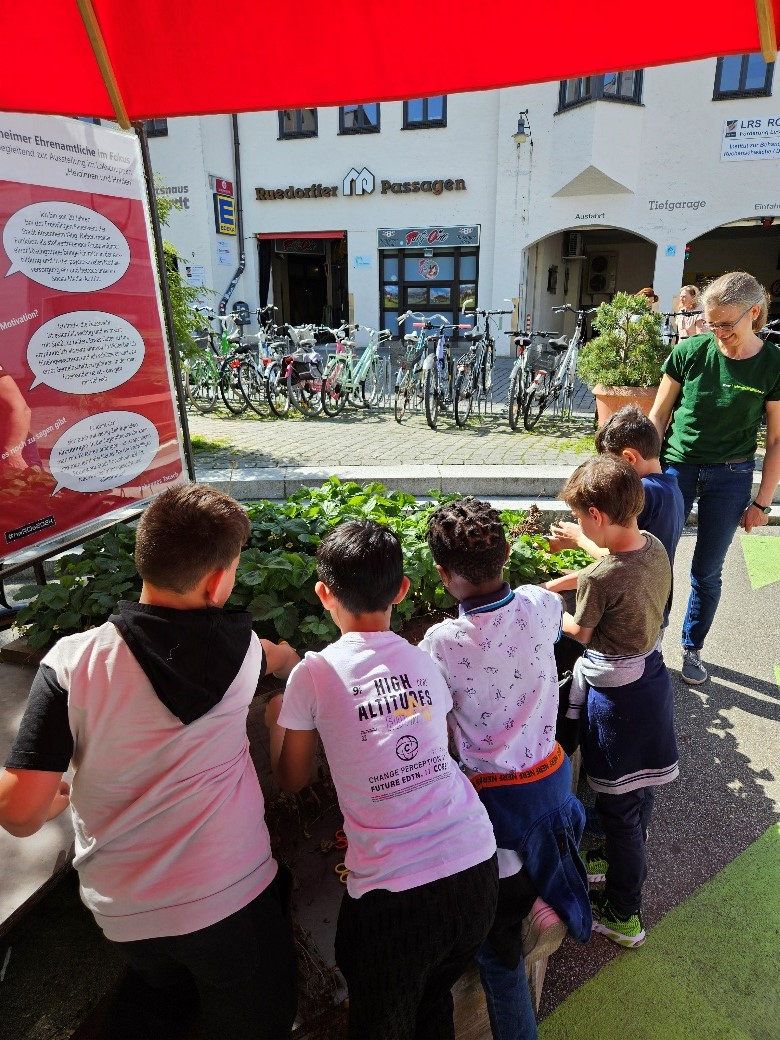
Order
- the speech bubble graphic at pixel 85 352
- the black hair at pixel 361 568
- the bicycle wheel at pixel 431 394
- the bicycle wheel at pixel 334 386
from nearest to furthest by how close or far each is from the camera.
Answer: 1. the black hair at pixel 361 568
2. the speech bubble graphic at pixel 85 352
3. the bicycle wheel at pixel 431 394
4. the bicycle wheel at pixel 334 386

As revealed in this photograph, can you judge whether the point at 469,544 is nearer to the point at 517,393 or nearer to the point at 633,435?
the point at 633,435

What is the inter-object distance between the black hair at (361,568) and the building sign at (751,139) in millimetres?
18318

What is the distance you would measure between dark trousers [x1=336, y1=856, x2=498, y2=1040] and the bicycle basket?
28.6 ft

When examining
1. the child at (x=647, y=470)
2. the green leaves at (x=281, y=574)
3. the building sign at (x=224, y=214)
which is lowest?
the green leaves at (x=281, y=574)

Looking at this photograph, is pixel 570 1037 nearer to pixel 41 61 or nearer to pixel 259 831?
pixel 259 831

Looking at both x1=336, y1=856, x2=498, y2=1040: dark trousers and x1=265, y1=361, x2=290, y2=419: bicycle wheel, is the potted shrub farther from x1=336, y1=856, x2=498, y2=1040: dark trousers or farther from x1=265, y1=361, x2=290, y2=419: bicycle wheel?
x1=336, y1=856, x2=498, y2=1040: dark trousers

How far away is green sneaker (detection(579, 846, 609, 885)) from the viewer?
2473 millimetres

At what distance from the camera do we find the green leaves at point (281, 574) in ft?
8.27

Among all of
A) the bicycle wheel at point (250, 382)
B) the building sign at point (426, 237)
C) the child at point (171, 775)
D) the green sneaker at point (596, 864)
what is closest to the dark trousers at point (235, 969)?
the child at point (171, 775)

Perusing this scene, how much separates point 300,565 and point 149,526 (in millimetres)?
1106

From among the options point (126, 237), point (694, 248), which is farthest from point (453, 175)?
point (126, 237)

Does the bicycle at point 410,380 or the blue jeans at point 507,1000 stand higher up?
the bicycle at point 410,380

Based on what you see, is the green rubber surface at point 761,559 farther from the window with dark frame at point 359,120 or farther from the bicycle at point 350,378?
the window with dark frame at point 359,120

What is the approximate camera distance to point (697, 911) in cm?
239
